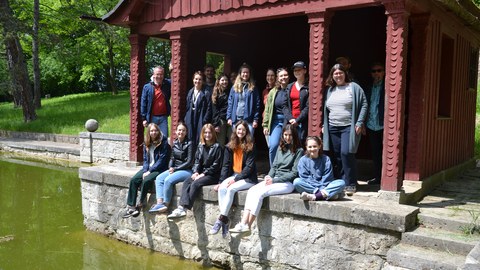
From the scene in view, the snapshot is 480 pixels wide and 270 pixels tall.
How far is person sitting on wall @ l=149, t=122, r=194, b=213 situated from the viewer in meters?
7.07

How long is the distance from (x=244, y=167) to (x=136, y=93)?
3.35 metres

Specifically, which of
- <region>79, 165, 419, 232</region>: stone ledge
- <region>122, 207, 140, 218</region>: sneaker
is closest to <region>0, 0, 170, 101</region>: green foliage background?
<region>122, 207, 140, 218</region>: sneaker

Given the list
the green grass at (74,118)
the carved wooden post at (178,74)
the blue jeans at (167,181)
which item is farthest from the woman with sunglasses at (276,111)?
the green grass at (74,118)

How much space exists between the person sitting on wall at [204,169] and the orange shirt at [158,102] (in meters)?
1.96

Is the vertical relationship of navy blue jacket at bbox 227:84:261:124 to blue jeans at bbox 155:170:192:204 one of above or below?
above

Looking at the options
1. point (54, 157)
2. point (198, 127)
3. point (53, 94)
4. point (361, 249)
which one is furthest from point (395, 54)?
point (53, 94)

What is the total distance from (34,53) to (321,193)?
23692 millimetres

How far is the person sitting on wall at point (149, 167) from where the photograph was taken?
7.34 meters

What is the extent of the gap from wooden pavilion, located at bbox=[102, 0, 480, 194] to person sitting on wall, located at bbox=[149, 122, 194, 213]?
1429 millimetres

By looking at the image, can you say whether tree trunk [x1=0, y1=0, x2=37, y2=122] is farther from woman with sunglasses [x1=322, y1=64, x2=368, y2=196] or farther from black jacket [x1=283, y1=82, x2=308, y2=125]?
woman with sunglasses [x1=322, y1=64, x2=368, y2=196]

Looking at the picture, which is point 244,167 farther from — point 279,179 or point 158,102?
point 158,102

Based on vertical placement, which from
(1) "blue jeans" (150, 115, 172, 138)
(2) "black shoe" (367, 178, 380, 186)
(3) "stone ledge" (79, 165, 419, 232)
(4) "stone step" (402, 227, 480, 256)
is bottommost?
(4) "stone step" (402, 227, 480, 256)

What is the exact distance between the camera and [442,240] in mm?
5188

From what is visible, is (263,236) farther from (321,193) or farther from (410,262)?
(410,262)
